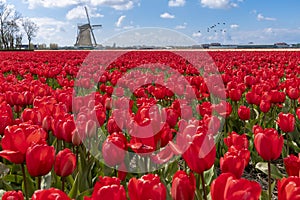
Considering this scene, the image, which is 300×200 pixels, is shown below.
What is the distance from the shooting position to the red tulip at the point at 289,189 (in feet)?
4.34

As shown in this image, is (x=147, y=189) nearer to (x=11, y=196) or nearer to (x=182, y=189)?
(x=182, y=189)

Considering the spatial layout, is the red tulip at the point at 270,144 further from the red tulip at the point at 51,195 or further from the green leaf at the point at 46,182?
the green leaf at the point at 46,182

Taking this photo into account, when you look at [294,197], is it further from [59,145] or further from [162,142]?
[59,145]

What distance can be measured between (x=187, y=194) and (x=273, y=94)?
3.05 m

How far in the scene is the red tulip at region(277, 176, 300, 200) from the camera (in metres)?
1.32

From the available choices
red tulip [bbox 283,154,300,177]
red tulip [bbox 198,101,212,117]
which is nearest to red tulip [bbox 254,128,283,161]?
red tulip [bbox 283,154,300,177]

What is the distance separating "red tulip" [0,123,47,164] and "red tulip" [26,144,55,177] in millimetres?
152

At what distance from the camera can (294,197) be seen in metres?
1.32

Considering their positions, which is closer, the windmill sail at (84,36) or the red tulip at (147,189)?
the red tulip at (147,189)

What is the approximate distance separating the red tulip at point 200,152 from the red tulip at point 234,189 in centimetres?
41

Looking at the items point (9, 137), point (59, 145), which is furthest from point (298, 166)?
point (59, 145)

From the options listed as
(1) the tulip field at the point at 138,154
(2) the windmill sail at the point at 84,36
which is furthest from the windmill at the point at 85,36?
(1) the tulip field at the point at 138,154

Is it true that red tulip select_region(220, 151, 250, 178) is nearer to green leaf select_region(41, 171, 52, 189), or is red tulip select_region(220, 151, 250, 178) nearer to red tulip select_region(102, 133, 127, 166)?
red tulip select_region(102, 133, 127, 166)

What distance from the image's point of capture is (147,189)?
1.35 m
